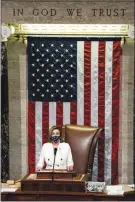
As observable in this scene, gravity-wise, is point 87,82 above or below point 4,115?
above

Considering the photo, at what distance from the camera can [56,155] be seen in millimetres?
7430

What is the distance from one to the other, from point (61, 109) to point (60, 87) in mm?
431

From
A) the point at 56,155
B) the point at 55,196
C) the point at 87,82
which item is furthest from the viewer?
the point at 87,82

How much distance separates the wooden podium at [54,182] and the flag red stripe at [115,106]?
2086mm

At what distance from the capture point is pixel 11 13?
28.8ft

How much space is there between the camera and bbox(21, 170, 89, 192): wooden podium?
6676mm

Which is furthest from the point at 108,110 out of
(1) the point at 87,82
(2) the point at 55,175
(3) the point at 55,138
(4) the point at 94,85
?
(2) the point at 55,175

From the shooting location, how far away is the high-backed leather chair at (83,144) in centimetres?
802

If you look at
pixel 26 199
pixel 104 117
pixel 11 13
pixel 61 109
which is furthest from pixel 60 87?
pixel 26 199

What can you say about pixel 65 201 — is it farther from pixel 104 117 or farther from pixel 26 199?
pixel 104 117

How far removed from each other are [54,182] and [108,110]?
245 cm

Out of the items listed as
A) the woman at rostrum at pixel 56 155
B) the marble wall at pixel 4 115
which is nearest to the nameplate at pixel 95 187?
the woman at rostrum at pixel 56 155

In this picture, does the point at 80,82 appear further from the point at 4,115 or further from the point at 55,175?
the point at 55,175

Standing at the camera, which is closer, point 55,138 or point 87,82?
point 55,138
